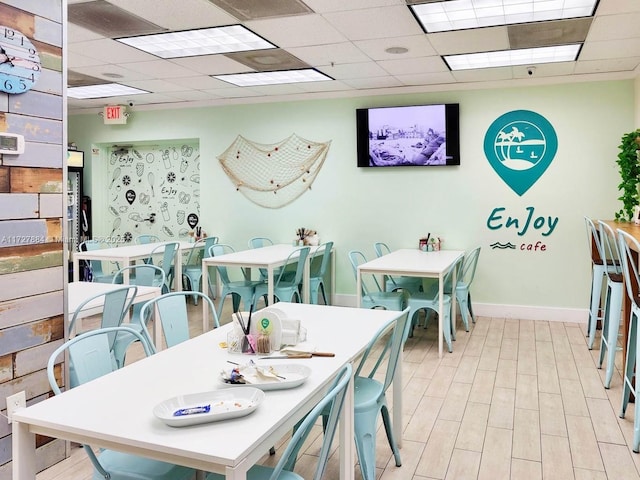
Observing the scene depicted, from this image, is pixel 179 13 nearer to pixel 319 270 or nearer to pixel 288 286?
pixel 288 286

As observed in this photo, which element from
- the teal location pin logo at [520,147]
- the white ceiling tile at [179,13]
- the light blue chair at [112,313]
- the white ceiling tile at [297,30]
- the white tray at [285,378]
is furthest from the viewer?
the teal location pin logo at [520,147]

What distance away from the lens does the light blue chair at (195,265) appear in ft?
22.1

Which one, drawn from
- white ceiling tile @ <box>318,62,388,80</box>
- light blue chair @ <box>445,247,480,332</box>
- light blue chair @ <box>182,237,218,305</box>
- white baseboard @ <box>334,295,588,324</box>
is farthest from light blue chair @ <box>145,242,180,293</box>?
white baseboard @ <box>334,295,588,324</box>

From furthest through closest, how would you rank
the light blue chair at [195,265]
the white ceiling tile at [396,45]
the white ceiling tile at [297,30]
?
the light blue chair at [195,265], the white ceiling tile at [396,45], the white ceiling tile at [297,30]

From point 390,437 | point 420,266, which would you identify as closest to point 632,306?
point 390,437

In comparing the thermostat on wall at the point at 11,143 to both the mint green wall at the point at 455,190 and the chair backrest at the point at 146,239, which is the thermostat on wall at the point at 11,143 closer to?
the mint green wall at the point at 455,190

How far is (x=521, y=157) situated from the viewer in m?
5.92

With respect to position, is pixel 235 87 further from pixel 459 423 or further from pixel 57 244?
pixel 459 423

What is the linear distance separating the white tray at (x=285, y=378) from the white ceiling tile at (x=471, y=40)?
3.14m

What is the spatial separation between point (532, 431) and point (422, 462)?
0.78 metres

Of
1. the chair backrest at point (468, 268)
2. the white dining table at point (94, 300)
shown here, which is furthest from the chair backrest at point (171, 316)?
the chair backrest at point (468, 268)

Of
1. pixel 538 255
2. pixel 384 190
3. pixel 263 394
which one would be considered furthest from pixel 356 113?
pixel 263 394

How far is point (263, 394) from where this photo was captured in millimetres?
1723

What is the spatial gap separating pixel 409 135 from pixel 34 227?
4.45 meters
